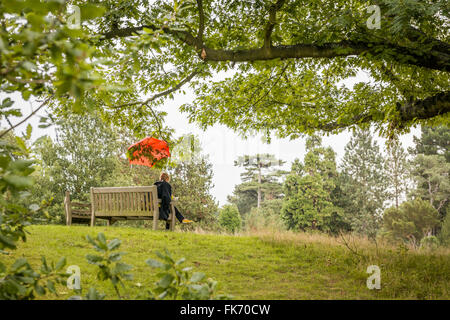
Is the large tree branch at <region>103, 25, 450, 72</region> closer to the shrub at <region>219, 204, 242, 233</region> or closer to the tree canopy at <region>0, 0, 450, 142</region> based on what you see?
the tree canopy at <region>0, 0, 450, 142</region>

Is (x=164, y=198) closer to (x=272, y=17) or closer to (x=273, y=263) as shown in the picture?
(x=273, y=263)

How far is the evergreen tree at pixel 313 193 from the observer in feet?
108

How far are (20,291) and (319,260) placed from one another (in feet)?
17.3

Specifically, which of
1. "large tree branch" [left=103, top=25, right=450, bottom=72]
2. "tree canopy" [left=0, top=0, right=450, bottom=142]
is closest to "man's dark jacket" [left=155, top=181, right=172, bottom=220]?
"tree canopy" [left=0, top=0, right=450, bottom=142]

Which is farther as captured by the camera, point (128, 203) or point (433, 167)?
point (433, 167)

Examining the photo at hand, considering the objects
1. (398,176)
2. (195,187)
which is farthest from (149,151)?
(398,176)

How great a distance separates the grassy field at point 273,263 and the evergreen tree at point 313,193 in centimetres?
2536

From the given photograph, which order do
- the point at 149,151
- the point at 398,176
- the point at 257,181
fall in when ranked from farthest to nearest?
1. the point at 257,181
2. the point at 398,176
3. the point at 149,151

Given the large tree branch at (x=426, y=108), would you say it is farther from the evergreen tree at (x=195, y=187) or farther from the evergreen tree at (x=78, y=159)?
the evergreen tree at (x=195, y=187)

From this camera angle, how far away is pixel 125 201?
8.90 metres

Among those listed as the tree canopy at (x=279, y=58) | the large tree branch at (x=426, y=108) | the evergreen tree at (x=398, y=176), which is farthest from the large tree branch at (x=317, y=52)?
the evergreen tree at (x=398, y=176)

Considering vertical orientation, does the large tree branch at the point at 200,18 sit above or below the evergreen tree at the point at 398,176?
above

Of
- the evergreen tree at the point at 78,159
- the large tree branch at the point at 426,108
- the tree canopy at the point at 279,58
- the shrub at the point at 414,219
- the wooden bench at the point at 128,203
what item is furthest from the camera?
the shrub at the point at 414,219

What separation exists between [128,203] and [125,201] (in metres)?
0.12
